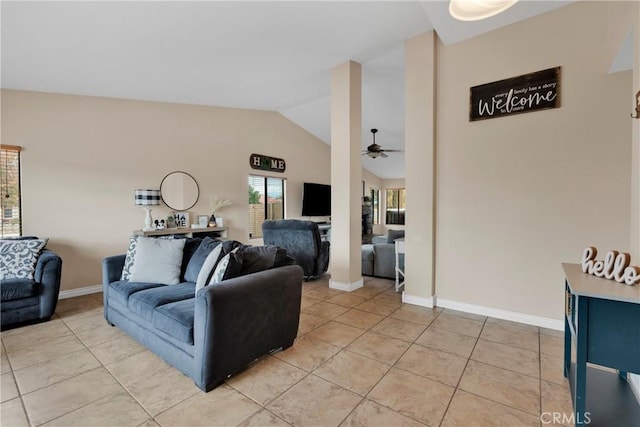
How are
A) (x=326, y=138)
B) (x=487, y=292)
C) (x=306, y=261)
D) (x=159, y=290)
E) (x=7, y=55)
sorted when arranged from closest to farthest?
1. (x=159, y=290)
2. (x=7, y=55)
3. (x=487, y=292)
4. (x=306, y=261)
5. (x=326, y=138)

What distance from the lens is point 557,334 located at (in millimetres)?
2650

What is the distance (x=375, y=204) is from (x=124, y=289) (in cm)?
877

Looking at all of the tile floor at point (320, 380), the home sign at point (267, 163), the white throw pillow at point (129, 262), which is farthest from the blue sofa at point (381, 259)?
the white throw pillow at point (129, 262)

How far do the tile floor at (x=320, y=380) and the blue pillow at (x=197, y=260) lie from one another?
2.31 ft

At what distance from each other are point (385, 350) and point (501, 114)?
2572mm

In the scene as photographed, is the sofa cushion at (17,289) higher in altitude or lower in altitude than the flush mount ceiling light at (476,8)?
lower

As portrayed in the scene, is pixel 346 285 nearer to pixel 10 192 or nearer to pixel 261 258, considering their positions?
pixel 261 258

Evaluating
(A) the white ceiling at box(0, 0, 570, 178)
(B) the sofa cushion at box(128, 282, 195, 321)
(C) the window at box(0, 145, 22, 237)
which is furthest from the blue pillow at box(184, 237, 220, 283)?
(C) the window at box(0, 145, 22, 237)

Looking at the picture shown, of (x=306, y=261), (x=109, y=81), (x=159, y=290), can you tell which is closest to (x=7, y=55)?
(x=109, y=81)

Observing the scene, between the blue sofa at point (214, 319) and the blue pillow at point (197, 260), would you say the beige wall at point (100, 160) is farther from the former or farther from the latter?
the blue pillow at point (197, 260)

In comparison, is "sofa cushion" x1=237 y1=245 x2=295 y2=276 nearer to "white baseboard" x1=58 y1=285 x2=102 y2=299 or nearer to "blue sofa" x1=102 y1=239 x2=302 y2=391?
"blue sofa" x1=102 y1=239 x2=302 y2=391

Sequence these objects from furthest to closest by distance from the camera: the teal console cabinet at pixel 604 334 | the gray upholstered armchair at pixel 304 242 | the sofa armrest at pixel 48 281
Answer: the gray upholstered armchair at pixel 304 242, the sofa armrest at pixel 48 281, the teal console cabinet at pixel 604 334

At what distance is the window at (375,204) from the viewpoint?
406 inches

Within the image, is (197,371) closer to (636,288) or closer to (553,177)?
(636,288)
